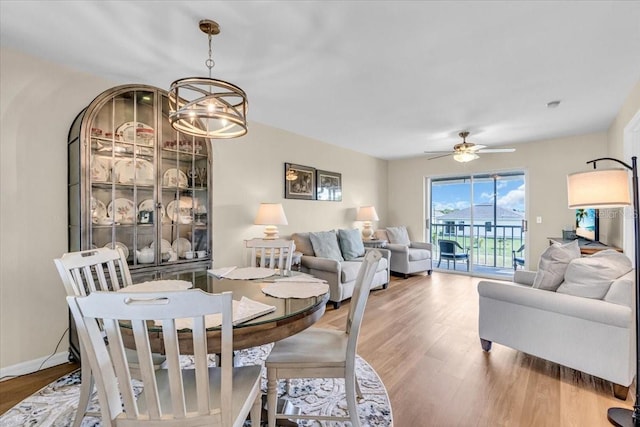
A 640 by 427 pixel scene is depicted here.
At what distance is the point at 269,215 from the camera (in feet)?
12.6

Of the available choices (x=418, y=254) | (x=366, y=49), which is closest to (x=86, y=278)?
(x=366, y=49)

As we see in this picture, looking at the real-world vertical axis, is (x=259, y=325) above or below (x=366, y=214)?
below

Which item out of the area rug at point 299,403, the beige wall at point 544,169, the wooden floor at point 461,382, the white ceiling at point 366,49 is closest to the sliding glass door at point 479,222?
the beige wall at point 544,169

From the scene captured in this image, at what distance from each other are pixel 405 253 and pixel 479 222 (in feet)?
6.23

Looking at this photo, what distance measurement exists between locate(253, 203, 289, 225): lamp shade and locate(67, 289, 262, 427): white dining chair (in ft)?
8.90

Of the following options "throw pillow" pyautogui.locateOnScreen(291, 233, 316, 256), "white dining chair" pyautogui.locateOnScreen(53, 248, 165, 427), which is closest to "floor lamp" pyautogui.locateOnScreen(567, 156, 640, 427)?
"white dining chair" pyautogui.locateOnScreen(53, 248, 165, 427)

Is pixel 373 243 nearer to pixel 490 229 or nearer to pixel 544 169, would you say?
pixel 490 229

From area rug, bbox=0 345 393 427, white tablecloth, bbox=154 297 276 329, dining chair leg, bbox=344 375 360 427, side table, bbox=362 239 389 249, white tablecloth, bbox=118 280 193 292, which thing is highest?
white tablecloth, bbox=118 280 193 292

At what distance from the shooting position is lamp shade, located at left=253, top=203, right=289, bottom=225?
3818mm

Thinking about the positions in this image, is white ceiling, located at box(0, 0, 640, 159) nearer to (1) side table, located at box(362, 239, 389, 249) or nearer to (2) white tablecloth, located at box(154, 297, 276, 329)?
(2) white tablecloth, located at box(154, 297, 276, 329)

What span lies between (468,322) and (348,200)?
3.13m

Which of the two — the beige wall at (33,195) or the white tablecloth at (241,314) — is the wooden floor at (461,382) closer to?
the beige wall at (33,195)

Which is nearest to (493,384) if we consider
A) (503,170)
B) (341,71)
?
(341,71)

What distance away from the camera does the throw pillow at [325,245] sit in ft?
14.3
